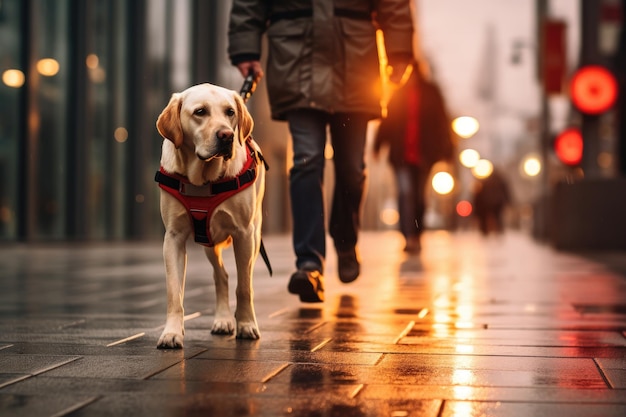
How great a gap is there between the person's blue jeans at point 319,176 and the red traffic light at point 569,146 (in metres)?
12.9

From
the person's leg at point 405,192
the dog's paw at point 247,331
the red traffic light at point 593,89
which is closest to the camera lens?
the dog's paw at point 247,331

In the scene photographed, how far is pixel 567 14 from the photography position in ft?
99.5

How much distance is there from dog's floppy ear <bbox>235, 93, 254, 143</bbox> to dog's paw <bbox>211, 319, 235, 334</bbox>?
2.64 ft

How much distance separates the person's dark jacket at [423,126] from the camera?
470 inches

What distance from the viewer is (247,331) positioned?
13.6ft

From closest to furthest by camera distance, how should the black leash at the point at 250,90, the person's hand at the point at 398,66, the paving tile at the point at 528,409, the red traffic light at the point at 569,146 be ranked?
the paving tile at the point at 528,409 → the black leash at the point at 250,90 → the person's hand at the point at 398,66 → the red traffic light at the point at 569,146

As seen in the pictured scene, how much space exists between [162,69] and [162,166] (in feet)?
72.0

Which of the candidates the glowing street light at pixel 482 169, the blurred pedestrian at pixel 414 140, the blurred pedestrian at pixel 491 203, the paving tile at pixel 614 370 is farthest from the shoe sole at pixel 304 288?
the glowing street light at pixel 482 169

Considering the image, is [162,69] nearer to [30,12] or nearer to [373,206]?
[30,12]

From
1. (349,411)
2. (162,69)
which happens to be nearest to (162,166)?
(349,411)

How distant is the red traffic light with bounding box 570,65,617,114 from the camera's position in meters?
13.1

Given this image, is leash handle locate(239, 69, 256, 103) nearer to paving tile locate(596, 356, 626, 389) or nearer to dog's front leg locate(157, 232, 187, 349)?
dog's front leg locate(157, 232, 187, 349)

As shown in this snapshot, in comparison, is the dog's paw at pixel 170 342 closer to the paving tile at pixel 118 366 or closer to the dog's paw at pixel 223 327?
the paving tile at pixel 118 366

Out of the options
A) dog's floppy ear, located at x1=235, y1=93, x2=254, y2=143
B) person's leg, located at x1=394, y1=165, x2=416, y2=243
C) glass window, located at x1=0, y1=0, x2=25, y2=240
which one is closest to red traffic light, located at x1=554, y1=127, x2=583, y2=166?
person's leg, located at x1=394, y1=165, x2=416, y2=243
